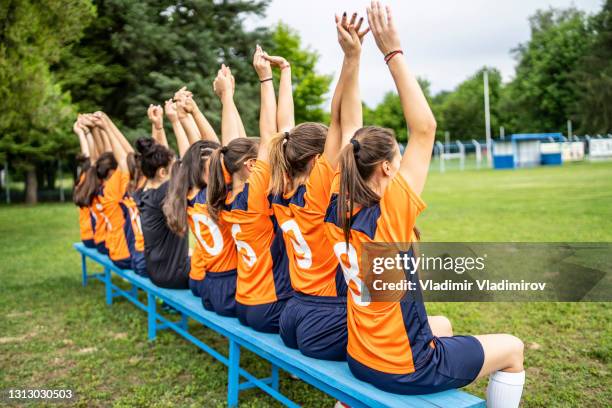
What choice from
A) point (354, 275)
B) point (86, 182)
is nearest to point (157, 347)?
point (86, 182)

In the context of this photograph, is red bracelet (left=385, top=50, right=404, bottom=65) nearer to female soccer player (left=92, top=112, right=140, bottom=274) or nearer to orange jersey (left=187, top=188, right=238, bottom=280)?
orange jersey (left=187, top=188, right=238, bottom=280)

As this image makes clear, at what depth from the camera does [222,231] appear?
12.9 feet

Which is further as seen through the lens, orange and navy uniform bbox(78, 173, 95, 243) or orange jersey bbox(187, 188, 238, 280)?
orange and navy uniform bbox(78, 173, 95, 243)

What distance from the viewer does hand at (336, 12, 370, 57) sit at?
2545 millimetres

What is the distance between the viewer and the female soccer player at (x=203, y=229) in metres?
3.94

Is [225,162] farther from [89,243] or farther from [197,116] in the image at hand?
[89,243]

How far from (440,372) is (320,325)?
724mm

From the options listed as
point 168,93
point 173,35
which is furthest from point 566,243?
point 173,35

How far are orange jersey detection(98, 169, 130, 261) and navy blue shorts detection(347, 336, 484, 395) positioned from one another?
4250 mm

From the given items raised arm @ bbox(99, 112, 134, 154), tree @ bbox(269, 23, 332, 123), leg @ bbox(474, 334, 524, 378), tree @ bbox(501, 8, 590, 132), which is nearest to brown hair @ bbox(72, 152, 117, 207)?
raised arm @ bbox(99, 112, 134, 154)

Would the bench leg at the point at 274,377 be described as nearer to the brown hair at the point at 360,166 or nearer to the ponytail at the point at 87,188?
the brown hair at the point at 360,166

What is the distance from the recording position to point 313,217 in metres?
2.88

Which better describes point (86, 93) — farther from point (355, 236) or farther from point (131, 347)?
point (355, 236)

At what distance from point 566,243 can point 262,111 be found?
22.4ft
